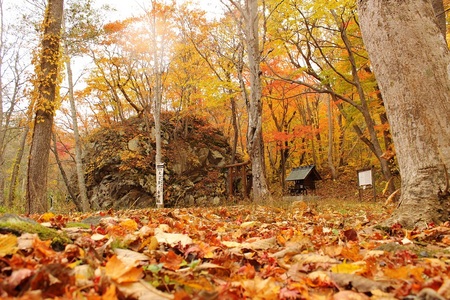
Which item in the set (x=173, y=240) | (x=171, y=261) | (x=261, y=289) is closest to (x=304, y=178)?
(x=173, y=240)

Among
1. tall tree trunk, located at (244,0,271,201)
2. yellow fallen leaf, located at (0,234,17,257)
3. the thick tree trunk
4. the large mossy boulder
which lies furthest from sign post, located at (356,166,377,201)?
yellow fallen leaf, located at (0,234,17,257)

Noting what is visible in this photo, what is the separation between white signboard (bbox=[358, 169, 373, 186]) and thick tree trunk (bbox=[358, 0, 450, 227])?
28.3ft

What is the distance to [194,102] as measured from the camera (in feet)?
55.2

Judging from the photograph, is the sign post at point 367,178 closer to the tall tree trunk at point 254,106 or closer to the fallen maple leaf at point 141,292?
the tall tree trunk at point 254,106

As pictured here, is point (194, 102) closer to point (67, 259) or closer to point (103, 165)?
point (103, 165)

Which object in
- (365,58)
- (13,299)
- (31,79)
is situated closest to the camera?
(13,299)

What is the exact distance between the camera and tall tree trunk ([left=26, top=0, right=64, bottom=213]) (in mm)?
8719

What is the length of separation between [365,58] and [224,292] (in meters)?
13.0

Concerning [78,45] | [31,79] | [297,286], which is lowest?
[297,286]

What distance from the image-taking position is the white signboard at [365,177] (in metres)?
11.1

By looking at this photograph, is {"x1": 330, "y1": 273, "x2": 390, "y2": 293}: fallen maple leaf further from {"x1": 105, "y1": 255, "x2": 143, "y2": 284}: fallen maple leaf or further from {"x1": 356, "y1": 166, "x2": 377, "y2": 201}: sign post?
{"x1": 356, "y1": 166, "x2": 377, "y2": 201}: sign post

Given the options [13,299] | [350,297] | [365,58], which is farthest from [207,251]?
[365,58]

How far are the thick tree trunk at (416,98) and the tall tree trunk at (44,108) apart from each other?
8.51 metres

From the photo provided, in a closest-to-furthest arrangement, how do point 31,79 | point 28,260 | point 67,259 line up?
1. point 28,260
2. point 67,259
3. point 31,79
